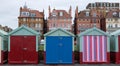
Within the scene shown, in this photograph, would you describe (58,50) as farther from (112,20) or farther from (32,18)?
(112,20)

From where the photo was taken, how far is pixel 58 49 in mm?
23312

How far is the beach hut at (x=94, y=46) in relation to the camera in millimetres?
23547

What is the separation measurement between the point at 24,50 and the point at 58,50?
2.55 metres

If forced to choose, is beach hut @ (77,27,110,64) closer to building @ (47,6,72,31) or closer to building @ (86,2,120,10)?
building @ (47,6,72,31)

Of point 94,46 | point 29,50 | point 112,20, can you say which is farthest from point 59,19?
point 29,50

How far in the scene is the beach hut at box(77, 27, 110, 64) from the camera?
2355 cm

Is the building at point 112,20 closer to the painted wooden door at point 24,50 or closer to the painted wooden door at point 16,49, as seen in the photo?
the painted wooden door at point 24,50

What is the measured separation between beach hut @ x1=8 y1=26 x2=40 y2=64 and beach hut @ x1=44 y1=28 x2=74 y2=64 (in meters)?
0.83

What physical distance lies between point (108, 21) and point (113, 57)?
83.6m

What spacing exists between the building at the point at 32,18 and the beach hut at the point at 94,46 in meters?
82.1

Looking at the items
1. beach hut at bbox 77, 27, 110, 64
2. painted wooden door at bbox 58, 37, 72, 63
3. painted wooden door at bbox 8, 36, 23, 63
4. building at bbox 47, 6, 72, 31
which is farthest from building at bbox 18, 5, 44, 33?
painted wooden door at bbox 58, 37, 72, 63

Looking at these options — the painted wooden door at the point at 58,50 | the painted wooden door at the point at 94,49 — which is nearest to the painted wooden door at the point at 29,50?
the painted wooden door at the point at 58,50

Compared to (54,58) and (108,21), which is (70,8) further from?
(54,58)

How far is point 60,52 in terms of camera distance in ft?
76.4
